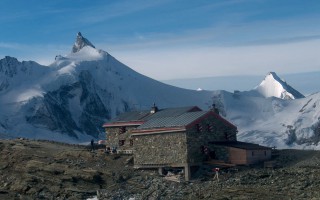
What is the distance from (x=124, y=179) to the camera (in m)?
62.9

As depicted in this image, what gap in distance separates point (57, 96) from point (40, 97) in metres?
7.96

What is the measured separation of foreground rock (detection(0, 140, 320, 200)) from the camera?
A: 52781mm

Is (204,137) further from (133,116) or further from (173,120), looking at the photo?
(133,116)

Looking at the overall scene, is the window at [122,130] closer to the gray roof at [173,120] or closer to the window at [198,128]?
the gray roof at [173,120]

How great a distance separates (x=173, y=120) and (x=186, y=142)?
Result: 11.8 ft

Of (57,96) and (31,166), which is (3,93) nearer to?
(57,96)

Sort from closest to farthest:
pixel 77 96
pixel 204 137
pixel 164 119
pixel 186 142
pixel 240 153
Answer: pixel 186 142 → pixel 240 153 → pixel 204 137 → pixel 164 119 → pixel 77 96

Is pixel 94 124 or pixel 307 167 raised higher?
pixel 94 124

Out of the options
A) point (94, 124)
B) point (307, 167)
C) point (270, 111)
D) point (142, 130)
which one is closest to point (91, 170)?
point (142, 130)

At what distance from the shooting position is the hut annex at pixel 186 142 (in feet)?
209

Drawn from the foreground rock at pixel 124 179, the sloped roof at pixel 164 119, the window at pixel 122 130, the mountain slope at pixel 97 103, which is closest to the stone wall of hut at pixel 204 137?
the sloped roof at pixel 164 119

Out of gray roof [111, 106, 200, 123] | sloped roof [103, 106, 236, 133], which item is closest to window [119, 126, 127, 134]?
sloped roof [103, 106, 236, 133]

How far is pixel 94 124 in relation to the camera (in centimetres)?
17575

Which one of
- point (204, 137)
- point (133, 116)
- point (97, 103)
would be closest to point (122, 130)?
point (133, 116)
